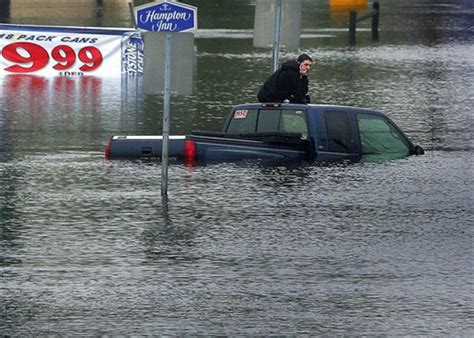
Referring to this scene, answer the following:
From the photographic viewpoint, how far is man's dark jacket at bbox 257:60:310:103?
21.7 meters

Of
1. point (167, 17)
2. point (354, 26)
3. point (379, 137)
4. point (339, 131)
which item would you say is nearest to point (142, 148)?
point (339, 131)

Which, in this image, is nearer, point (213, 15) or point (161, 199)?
point (161, 199)

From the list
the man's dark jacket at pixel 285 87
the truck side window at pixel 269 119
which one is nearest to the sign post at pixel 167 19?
the truck side window at pixel 269 119

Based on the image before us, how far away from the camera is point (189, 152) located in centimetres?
2042

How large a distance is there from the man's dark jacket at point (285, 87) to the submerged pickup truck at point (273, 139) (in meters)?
1.00

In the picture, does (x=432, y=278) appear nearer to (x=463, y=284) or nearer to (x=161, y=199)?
(x=463, y=284)

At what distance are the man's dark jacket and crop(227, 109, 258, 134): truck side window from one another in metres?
0.98

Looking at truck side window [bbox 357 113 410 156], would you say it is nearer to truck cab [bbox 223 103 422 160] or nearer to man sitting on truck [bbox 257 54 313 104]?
truck cab [bbox 223 103 422 160]

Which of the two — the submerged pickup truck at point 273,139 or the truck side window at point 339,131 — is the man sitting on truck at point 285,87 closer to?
the submerged pickup truck at point 273,139

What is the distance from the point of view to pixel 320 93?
30.1 metres

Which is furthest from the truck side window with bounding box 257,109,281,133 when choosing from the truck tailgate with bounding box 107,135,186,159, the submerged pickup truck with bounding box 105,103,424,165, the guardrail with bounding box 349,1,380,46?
the guardrail with bounding box 349,1,380,46

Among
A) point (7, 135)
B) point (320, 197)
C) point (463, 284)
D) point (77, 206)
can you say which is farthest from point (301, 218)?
point (7, 135)

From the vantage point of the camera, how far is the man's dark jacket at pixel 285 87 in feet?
71.2

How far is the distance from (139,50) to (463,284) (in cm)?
2060
